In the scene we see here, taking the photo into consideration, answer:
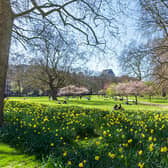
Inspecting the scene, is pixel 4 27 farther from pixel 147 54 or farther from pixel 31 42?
pixel 147 54

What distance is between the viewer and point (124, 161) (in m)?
2.29

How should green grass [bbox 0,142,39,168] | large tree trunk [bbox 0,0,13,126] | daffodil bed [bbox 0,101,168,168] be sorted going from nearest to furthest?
daffodil bed [bbox 0,101,168,168] → green grass [bbox 0,142,39,168] → large tree trunk [bbox 0,0,13,126]

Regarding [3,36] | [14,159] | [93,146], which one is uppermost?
[3,36]

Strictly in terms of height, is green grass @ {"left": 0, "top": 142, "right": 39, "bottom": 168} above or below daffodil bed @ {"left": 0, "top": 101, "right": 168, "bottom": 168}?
below

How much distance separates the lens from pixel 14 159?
118 inches

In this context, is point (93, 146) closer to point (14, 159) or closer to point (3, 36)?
point (14, 159)

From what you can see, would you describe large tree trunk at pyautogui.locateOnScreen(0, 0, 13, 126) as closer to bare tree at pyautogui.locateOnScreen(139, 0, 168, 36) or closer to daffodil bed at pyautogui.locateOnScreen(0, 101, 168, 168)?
daffodil bed at pyautogui.locateOnScreen(0, 101, 168, 168)

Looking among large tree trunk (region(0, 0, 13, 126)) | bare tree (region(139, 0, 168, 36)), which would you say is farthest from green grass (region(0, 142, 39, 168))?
bare tree (region(139, 0, 168, 36))

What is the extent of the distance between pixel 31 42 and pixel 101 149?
20.1 ft

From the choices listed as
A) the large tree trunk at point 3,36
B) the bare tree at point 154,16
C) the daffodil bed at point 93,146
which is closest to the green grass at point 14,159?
the daffodil bed at point 93,146

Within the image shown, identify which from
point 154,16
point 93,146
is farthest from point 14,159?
point 154,16

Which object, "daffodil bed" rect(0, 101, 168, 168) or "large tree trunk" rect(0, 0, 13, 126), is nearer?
"daffodil bed" rect(0, 101, 168, 168)

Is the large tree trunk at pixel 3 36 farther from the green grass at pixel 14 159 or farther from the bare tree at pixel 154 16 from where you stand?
the bare tree at pixel 154 16

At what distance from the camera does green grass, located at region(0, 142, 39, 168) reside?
2.74 meters
